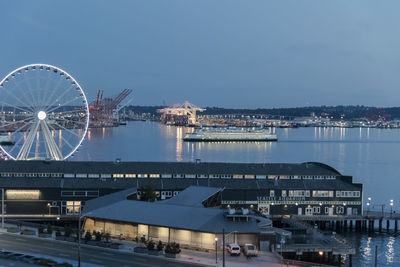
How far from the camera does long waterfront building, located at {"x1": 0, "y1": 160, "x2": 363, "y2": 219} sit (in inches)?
1033

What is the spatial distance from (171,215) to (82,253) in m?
3.74

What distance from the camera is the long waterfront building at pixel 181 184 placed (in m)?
26.2

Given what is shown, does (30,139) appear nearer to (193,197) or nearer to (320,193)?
(193,197)

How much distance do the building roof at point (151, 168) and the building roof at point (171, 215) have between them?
606 cm

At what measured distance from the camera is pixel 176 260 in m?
17.3

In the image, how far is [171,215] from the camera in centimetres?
2042

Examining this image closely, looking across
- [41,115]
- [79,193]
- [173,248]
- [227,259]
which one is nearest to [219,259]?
[227,259]

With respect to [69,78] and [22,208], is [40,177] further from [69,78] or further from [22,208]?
[69,78]

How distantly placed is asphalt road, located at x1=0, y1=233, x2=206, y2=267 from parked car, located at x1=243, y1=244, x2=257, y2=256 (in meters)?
2.03

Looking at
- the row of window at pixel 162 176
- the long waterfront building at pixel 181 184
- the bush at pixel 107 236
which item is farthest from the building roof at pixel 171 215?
the row of window at pixel 162 176

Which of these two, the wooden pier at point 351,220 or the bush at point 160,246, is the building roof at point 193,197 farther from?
the wooden pier at point 351,220

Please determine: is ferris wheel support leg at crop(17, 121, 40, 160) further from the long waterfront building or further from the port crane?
the port crane

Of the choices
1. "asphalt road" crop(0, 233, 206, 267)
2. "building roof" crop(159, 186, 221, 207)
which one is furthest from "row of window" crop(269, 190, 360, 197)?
"asphalt road" crop(0, 233, 206, 267)

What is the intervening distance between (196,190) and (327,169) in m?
8.94
